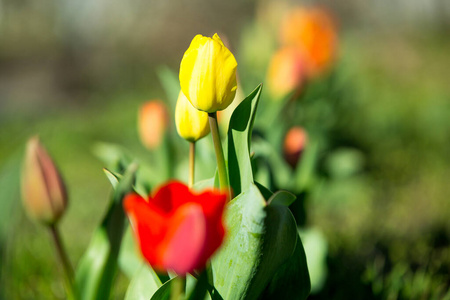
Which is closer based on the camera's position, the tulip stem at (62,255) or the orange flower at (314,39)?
the tulip stem at (62,255)

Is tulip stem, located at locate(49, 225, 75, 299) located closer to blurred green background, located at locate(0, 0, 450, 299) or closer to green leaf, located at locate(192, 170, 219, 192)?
blurred green background, located at locate(0, 0, 450, 299)

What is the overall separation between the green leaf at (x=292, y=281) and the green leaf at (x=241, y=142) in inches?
5.3

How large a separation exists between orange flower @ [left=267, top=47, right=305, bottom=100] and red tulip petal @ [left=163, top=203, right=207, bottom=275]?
118 cm

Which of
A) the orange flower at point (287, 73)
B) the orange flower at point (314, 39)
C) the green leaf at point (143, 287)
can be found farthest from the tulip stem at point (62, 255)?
the orange flower at point (314, 39)

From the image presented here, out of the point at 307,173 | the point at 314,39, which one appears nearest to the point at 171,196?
the point at 307,173

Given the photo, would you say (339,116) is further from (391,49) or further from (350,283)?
(391,49)

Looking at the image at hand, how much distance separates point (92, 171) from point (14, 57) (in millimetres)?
4654

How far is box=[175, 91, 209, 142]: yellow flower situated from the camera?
762 mm

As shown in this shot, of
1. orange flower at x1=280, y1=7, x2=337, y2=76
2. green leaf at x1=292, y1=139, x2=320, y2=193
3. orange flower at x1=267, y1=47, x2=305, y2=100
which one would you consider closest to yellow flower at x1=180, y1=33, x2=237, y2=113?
green leaf at x1=292, y1=139, x2=320, y2=193

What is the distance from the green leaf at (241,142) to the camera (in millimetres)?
748

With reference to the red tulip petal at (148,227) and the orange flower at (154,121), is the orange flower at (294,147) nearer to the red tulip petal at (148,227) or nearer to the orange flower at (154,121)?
the orange flower at (154,121)

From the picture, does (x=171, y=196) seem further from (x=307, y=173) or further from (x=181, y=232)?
(x=307, y=173)

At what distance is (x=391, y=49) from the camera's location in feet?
20.7

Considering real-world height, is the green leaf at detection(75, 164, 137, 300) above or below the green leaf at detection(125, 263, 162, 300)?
above
